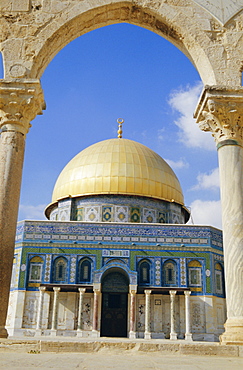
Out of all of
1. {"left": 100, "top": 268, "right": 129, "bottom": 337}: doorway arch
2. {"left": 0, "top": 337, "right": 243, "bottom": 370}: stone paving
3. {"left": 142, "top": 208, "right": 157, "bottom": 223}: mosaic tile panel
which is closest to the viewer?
{"left": 0, "top": 337, "right": 243, "bottom": 370}: stone paving

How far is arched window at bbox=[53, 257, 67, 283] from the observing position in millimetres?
19930

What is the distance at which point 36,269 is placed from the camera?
20094 mm

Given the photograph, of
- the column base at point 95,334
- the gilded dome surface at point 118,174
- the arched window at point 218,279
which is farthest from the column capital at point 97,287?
the gilded dome surface at point 118,174

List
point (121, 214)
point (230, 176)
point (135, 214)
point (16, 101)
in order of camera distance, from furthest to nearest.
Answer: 1. point (135, 214)
2. point (121, 214)
3. point (16, 101)
4. point (230, 176)

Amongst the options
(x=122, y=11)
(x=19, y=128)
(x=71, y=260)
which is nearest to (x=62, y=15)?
(x=122, y=11)

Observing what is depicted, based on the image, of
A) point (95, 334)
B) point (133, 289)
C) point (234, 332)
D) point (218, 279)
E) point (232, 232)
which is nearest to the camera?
Result: point (234, 332)

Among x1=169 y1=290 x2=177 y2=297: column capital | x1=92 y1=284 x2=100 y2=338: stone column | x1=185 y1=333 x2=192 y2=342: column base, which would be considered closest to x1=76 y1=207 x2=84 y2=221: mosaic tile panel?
x1=92 y1=284 x2=100 y2=338: stone column

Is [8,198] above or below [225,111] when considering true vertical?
below

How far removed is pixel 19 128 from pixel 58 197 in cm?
1799

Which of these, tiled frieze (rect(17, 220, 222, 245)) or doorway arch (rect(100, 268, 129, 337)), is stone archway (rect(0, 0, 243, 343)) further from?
doorway arch (rect(100, 268, 129, 337))

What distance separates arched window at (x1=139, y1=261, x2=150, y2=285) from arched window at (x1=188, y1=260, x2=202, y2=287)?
194cm

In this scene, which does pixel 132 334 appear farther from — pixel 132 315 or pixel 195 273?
pixel 195 273

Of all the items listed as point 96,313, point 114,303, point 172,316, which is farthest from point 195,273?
point 96,313

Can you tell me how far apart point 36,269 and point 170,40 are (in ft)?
47.3
